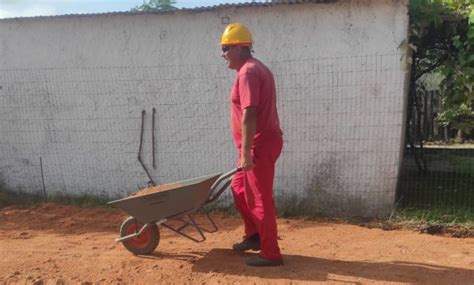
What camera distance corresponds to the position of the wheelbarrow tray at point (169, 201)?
478 centimetres

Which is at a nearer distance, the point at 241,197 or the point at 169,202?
the point at 169,202

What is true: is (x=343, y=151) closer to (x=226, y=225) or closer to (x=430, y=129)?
(x=226, y=225)

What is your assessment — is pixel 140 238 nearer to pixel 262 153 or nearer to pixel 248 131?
pixel 262 153

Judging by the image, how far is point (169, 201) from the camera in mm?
4844

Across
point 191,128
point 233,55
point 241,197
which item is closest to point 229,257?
point 241,197

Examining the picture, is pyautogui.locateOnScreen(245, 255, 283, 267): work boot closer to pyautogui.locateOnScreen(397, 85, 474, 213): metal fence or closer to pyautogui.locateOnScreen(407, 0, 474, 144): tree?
pyautogui.locateOnScreen(397, 85, 474, 213): metal fence

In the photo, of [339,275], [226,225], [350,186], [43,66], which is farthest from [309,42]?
[43,66]

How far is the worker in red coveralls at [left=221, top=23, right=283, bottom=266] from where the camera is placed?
4.59m

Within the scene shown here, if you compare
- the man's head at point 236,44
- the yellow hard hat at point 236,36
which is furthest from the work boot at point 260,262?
the yellow hard hat at point 236,36

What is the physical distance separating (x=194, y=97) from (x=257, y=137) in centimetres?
284

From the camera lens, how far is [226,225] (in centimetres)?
672

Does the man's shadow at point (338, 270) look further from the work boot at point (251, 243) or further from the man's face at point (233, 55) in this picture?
the man's face at point (233, 55)

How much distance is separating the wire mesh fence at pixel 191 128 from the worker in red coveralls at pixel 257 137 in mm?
2255

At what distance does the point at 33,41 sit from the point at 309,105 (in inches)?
165
